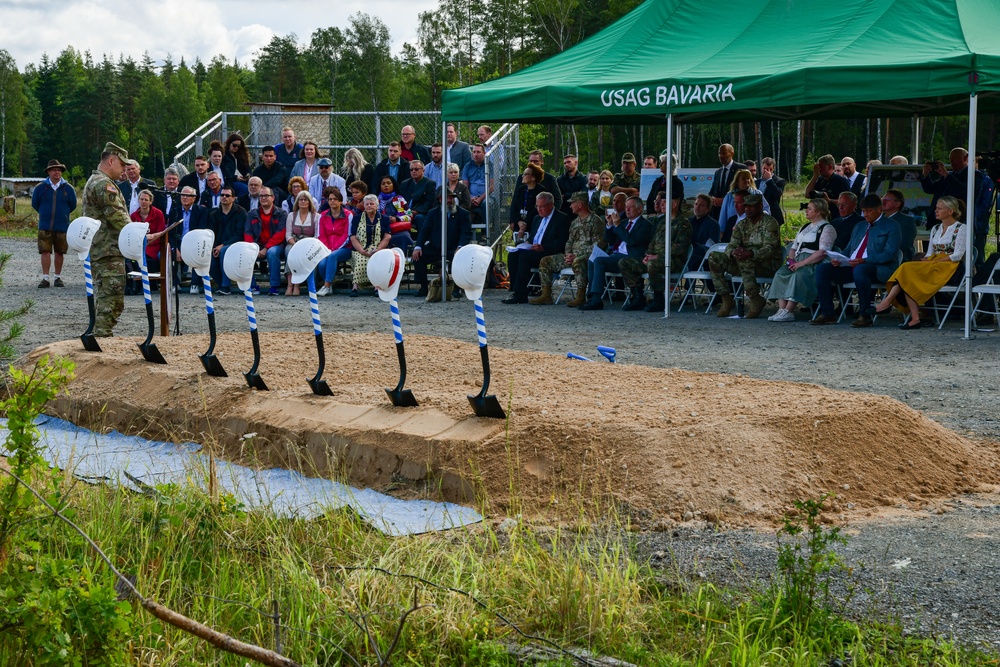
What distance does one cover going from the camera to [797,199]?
4825 centimetres

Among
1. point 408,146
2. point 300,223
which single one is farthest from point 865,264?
point 300,223

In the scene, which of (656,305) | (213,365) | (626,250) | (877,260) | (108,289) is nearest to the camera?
(213,365)

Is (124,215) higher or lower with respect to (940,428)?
higher

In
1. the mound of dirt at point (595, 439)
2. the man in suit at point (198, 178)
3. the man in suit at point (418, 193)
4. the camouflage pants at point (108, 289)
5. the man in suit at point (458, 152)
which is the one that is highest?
the man in suit at point (458, 152)

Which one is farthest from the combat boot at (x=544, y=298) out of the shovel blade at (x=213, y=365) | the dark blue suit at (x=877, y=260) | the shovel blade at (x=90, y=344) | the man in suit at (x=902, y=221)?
the shovel blade at (x=213, y=365)

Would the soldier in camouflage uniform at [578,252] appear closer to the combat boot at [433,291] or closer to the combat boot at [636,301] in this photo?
the combat boot at [636,301]

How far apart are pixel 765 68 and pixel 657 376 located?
6.28 m

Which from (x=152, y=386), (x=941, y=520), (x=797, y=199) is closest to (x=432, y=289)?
(x=152, y=386)

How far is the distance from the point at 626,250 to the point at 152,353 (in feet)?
26.7

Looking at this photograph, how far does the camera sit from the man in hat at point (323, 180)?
1942 centimetres

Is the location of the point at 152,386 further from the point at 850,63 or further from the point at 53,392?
the point at 850,63

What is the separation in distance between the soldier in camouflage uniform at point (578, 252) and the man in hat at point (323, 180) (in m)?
4.03

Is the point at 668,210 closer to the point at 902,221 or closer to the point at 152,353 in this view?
the point at 902,221

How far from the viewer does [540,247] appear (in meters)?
17.1
